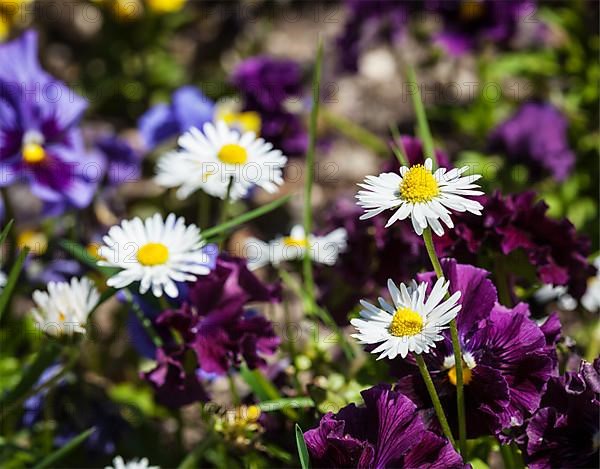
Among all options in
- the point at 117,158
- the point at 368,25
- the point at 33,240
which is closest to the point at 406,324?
the point at 117,158

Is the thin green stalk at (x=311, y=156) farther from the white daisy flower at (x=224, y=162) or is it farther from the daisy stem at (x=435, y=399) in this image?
the daisy stem at (x=435, y=399)

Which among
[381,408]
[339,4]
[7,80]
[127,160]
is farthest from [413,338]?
[339,4]

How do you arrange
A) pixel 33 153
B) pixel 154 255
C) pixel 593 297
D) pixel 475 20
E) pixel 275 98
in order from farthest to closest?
1. pixel 475 20
2. pixel 275 98
3. pixel 33 153
4. pixel 593 297
5. pixel 154 255

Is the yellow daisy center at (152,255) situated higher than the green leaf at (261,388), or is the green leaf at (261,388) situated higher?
the yellow daisy center at (152,255)

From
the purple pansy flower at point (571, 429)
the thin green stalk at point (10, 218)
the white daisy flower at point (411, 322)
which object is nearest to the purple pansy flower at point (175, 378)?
the white daisy flower at point (411, 322)

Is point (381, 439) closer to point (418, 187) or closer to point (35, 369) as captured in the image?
point (418, 187)

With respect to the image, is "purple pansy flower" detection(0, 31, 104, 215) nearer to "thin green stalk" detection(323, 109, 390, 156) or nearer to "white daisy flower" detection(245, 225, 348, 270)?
"white daisy flower" detection(245, 225, 348, 270)
